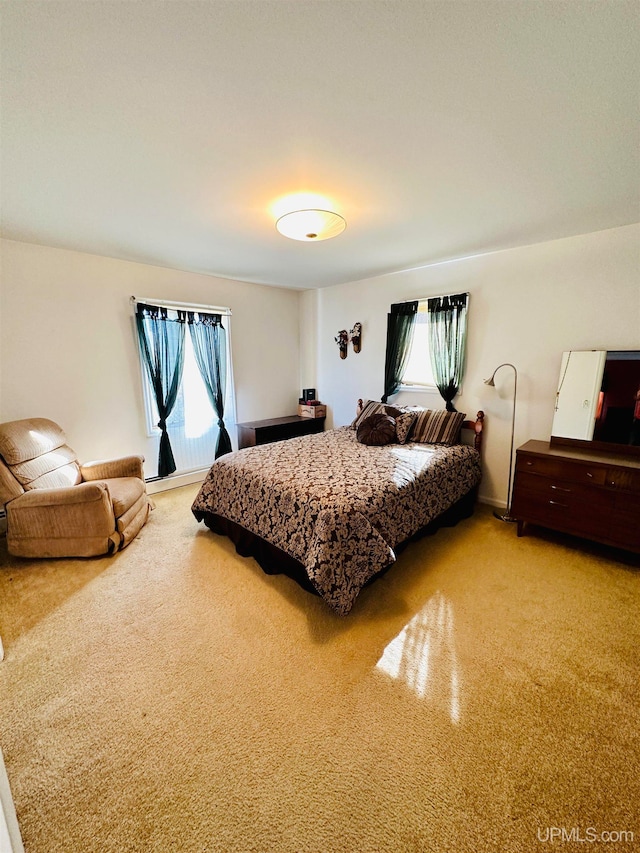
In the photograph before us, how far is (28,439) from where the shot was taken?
260 cm

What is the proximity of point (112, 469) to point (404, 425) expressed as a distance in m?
2.86

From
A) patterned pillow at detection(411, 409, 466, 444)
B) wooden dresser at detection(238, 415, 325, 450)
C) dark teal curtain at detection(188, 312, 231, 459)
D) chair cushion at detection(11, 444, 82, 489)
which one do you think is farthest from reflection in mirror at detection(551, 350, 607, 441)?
chair cushion at detection(11, 444, 82, 489)

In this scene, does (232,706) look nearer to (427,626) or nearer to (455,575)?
(427,626)

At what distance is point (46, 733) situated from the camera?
1329 mm

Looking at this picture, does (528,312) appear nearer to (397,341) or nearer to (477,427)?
(477,427)

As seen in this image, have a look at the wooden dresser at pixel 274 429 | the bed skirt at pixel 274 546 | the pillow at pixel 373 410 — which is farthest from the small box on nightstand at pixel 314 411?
the bed skirt at pixel 274 546

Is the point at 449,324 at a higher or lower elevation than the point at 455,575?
higher

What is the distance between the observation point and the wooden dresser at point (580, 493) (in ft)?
7.49

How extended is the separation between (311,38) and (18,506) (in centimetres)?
308

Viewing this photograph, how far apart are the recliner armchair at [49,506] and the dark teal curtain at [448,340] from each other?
322 centimetres

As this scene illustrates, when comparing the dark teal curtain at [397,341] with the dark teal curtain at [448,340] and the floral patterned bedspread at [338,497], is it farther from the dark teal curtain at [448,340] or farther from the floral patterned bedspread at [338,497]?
the floral patterned bedspread at [338,497]

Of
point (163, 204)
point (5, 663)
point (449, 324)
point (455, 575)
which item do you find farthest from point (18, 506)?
point (449, 324)

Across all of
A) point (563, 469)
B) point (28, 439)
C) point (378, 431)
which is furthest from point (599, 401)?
point (28, 439)

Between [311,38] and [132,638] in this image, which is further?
→ [132,638]
